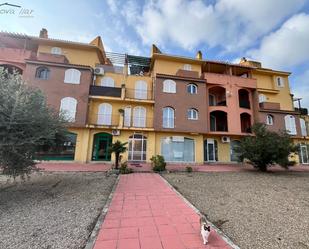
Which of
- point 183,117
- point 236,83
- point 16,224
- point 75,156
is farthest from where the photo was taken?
point 236,83

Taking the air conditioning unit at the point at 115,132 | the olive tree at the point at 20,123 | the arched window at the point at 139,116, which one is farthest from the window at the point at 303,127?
the olive tree at the point at 20,123

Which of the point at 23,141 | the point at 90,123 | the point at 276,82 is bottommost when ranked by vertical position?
the point at 23,141

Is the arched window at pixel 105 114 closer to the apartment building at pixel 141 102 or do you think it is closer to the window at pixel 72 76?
the apartment building at pixel 141 102

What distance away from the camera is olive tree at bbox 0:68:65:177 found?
5527mm

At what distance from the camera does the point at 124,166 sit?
37.9 ft

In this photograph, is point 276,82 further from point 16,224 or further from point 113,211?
point 16,224

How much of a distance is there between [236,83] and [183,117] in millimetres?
7709

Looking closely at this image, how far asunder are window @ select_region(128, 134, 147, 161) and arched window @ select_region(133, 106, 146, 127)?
1.14 metres

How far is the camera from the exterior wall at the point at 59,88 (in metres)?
15.4

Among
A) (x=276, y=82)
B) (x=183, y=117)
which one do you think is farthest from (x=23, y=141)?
(x=276, y=82)

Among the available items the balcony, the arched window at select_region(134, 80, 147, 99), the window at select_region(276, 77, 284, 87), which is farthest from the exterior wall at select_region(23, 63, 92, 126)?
the window at select_region(276, 77, 284, 87)

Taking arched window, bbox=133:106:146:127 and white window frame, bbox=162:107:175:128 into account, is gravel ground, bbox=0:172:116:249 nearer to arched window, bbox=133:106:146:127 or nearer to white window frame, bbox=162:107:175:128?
arched window, bbox=133:106:146:127

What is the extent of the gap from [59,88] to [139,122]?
7.89 meters

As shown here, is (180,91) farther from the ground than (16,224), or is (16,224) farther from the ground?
(180,91)
